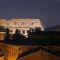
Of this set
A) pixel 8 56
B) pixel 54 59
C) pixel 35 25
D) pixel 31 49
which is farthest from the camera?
pixel 35 25

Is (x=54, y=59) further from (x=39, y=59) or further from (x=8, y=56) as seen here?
(x=8, y=56)

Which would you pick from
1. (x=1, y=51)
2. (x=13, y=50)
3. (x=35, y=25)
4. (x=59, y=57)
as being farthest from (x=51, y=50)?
(x=35, y=25)

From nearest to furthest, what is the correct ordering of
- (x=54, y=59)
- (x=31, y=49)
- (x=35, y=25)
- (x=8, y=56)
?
(x=54, y=59)
(x=31, y=49)
(x=8, y=56)
(x=35, y=25)

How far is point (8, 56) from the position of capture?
17.4 meters

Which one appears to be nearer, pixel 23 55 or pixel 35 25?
pixel 23 55

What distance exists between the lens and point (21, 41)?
57.8 ft

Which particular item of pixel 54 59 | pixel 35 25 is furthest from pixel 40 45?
pixel 35 25

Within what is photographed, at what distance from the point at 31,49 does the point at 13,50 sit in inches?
45.6

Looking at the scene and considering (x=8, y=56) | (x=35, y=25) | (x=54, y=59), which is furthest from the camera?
(x=35, y=25)

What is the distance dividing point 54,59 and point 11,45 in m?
2.86

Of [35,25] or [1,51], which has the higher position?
[35,25]

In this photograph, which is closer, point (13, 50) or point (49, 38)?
point (13, 50)

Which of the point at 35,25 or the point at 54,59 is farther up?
the point at 35,25

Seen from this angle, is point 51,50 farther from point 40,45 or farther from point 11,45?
point 11,45
